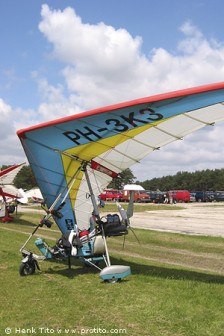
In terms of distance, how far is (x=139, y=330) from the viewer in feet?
15.4

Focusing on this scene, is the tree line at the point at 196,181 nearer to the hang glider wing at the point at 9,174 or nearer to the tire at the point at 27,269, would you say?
the hang glider wing at the point at 9,174

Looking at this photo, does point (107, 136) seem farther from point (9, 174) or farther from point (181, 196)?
point (181, 196)

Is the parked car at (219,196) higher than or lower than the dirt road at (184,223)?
higher

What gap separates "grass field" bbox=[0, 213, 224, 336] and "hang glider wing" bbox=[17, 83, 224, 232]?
6.30 feet

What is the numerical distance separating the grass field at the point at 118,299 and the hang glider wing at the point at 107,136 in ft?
Answer: 6.30

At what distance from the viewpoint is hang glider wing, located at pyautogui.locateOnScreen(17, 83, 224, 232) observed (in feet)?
20.8

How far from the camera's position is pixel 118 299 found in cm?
607

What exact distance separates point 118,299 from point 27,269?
264 centimetres

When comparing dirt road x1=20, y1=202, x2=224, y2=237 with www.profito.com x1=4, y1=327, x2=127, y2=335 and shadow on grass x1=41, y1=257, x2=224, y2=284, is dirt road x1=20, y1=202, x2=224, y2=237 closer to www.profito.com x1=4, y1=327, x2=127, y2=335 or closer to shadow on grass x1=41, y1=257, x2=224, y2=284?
shadow on grass x1=41, y1=257, x2=224, y2=284

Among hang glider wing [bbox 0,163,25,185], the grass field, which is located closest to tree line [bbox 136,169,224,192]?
hang glider wing [bbox 0,163,25,185]

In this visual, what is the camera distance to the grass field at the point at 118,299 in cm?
479

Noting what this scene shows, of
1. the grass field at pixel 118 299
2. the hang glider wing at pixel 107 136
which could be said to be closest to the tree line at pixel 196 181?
the hang glider wing at pixel 107 136

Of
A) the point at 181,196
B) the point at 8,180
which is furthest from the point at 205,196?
the point at 8,180

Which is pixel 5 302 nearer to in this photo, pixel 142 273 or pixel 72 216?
pixel 142 273
